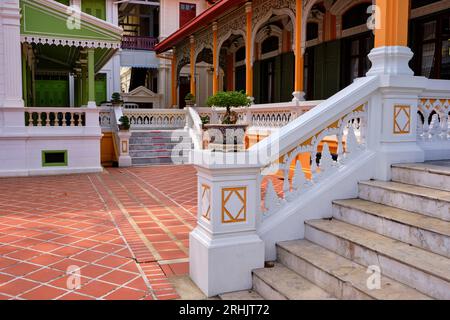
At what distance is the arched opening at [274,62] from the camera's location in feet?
52.6

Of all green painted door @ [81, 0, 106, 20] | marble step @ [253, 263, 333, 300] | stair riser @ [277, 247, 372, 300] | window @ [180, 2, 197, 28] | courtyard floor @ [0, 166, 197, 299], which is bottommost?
courtyard floor @ [0, 166, 197, 299]

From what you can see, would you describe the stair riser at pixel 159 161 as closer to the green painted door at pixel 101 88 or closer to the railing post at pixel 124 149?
the railing post at pixel 124 149

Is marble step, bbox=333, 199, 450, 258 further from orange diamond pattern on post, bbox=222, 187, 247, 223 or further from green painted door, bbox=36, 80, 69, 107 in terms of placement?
green painted door, bbox=36, 80, 69, 107

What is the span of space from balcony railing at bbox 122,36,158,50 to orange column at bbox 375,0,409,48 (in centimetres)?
1964

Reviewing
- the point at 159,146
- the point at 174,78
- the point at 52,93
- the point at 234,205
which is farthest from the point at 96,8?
the point at 234,205

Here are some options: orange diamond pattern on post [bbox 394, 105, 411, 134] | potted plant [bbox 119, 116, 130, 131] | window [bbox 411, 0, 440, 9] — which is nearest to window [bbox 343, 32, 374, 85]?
window [bbox 411, 0, 440, 9]

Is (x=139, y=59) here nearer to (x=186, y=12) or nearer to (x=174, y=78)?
(x=174, y=78)

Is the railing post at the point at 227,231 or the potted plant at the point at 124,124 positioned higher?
the potted plant at the point at 124,124

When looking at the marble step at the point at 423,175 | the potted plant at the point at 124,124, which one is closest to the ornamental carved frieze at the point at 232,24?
the potted plant at the point at 124,124

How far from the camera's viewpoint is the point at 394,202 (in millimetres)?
4008

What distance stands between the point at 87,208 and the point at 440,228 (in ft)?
17.4

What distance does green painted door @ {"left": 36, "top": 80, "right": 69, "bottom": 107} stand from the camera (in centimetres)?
1986

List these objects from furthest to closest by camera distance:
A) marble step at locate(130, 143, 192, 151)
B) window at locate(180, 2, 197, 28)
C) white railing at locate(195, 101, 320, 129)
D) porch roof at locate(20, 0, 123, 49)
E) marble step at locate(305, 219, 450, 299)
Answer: window at locate(180, 2, 197, 28) → marble step at locate(130, 143, 192, 151) → porch roof at locate(20, 0, 123, 49) → white railing at locate(195, 101, 320, 129) → marble step at locate(305, 219, 450, 299)

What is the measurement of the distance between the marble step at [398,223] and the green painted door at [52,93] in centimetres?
1845
